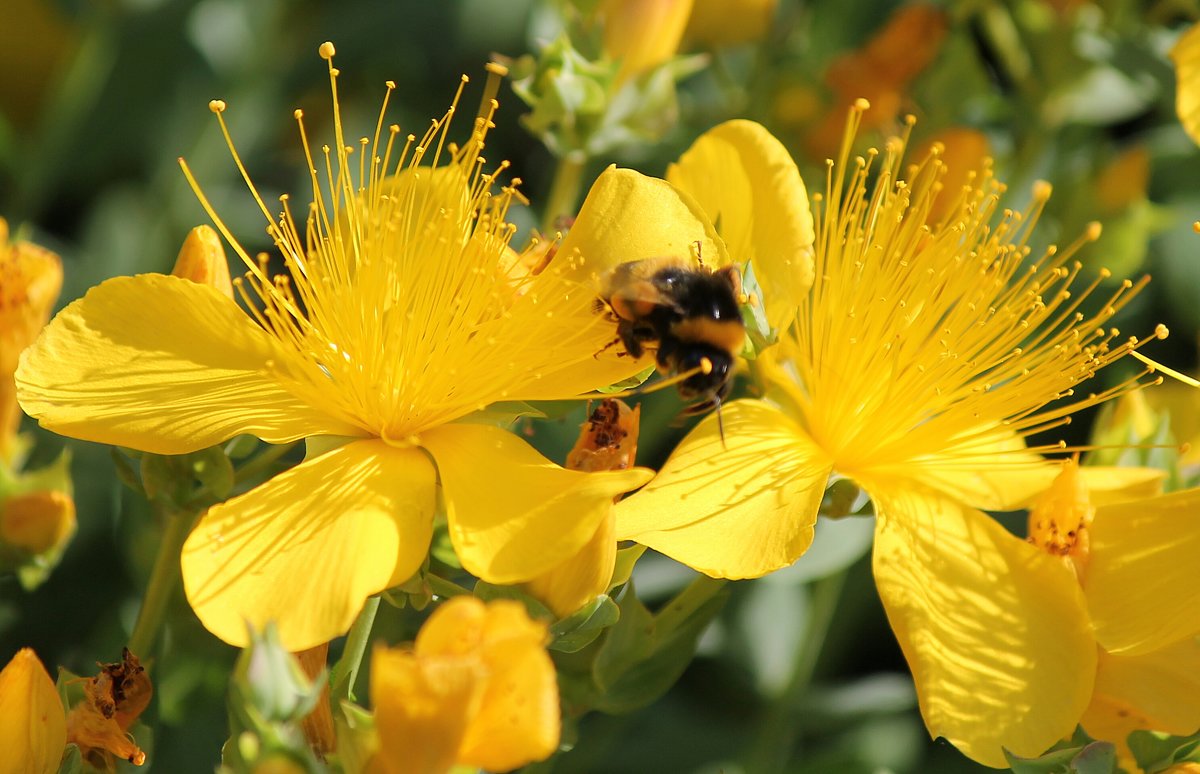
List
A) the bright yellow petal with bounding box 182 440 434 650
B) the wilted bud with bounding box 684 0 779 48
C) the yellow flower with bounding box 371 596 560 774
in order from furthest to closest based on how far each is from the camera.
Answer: the wilted bud with bounding box 684 0 779 48
the bright yellow petal with bounding box 182 440 434 650
the yellow flower with bounding box 371 596 560 774

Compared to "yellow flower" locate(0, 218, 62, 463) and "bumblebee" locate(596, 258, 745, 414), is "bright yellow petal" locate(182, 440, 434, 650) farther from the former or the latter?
"yellow flower" locate(0, 218, 62, 463)

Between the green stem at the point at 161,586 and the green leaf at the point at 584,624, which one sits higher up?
the green leaf at the point at 584,624

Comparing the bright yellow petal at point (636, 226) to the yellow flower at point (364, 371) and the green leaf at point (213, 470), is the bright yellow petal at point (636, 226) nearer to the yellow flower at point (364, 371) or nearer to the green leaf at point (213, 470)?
the yellow flower at point (364, 371)

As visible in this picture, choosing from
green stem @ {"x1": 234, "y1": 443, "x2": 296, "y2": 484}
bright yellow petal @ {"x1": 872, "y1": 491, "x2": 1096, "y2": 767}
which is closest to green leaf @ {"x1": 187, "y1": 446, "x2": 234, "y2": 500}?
green stem @ {"x1": 234, "y1": 443, "x2": 296, "y2": 484}

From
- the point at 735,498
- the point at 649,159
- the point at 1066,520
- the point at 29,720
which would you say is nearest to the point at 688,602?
the point at 735,498

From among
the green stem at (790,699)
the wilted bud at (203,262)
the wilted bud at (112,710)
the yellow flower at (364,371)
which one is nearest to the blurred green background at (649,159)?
the green stem at (790,699)

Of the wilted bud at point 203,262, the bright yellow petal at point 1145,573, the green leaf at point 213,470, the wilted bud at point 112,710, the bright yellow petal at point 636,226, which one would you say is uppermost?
the bright yellow petal at point 636,226

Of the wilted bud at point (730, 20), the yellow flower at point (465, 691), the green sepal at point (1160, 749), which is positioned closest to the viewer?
the yellow flower at point (465, 691)
